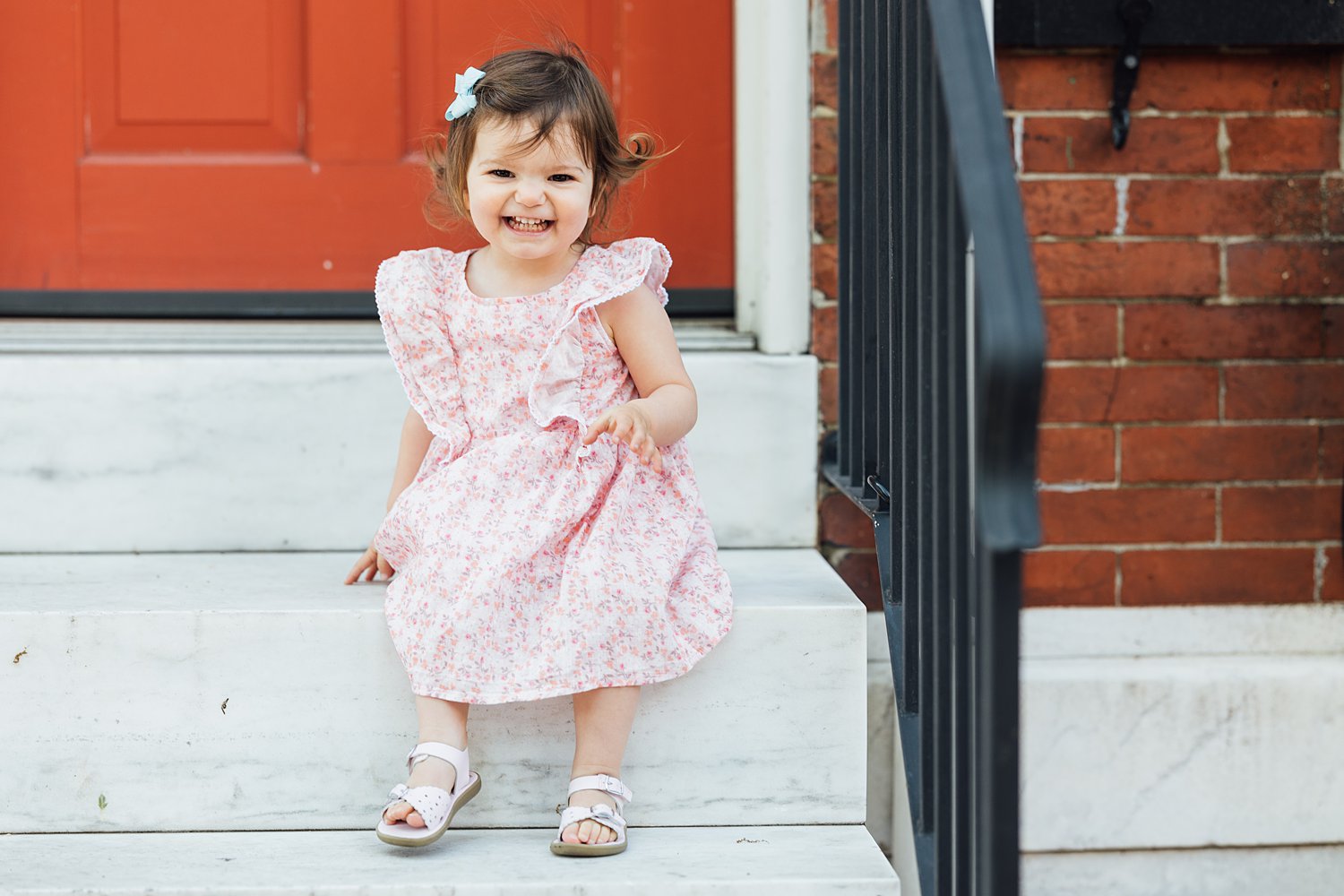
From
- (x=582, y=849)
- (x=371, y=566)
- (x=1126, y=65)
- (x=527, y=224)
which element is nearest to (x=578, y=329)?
(x=527, y=224)

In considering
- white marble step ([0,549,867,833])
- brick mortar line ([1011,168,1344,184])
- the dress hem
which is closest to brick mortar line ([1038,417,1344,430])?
brick mortar line ([1011,168,1344,184])

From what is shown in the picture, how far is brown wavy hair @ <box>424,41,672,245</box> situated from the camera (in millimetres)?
1813

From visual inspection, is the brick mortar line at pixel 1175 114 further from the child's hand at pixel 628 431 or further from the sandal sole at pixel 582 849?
the sandal sole at pixel 582 849

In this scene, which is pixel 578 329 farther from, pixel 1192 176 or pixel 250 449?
pixel 1192 176

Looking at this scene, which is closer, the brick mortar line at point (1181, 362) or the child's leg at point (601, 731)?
the child's leg at point (601, 731)

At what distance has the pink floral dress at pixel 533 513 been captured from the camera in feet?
5.52

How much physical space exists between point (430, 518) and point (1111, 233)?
127 centimetres

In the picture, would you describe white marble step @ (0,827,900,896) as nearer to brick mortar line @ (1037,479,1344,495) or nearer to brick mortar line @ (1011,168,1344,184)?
brick mortar line @ (1037,479,1344,495)

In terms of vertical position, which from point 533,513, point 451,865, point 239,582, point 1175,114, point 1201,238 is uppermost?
point 1175,114

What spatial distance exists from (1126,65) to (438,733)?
156 centimetres

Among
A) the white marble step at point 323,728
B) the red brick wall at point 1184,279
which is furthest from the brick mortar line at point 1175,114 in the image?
the white marble step at point 323,728

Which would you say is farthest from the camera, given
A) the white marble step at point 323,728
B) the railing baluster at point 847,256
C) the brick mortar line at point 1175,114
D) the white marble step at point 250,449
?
the brick mortar line at point 1175,114

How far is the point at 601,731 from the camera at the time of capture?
1.66 m

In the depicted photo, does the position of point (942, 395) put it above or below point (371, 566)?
above
